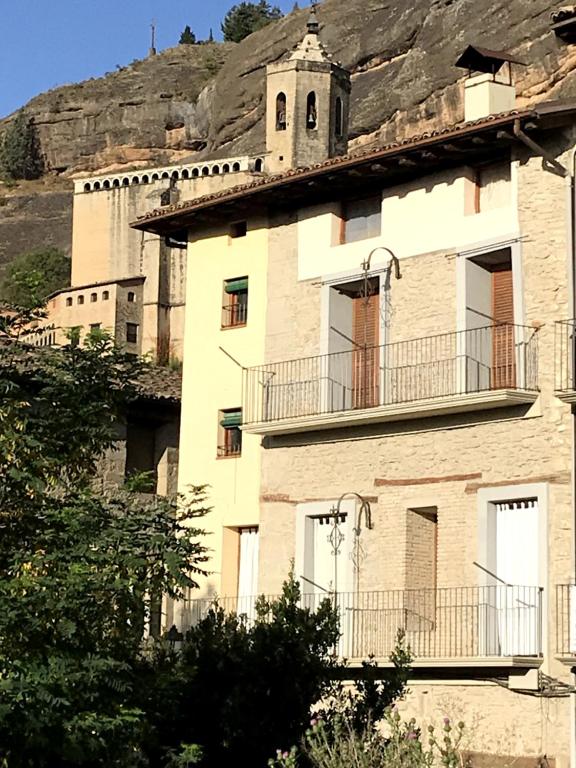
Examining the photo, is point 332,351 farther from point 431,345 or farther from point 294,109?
point 294,109

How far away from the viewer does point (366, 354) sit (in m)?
26.8

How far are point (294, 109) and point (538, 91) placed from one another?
37.0 ft

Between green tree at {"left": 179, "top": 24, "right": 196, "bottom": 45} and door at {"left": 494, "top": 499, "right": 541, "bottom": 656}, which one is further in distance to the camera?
green tree at {"left": 179, "top": 24, "right": 196, "bottom": 45}

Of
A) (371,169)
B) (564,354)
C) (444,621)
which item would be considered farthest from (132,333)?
(564,354)

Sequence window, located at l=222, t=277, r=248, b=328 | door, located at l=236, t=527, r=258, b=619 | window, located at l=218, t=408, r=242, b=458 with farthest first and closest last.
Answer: window, located at l=222, t=277, r=248, b=328 → window, located at l=218, t=408, r=242, b=458 → door, located at l=236, t=527, r=258, b=619

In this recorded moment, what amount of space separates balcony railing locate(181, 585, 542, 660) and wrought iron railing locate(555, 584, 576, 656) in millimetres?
264

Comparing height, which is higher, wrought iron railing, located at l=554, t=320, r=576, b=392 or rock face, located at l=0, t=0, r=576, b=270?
rock face, located at l=0, t=0, r=576, b=270

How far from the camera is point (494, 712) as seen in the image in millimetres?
23484

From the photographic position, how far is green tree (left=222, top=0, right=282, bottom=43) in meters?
131

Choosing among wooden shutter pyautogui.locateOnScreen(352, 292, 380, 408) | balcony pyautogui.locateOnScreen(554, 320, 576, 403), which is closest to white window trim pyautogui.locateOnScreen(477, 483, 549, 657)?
balcony pyautogui.locateOnScreen(554, 320, 576, 403)

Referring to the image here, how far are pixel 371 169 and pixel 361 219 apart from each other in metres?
1.21

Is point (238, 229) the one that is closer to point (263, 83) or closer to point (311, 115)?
point (311, 115)

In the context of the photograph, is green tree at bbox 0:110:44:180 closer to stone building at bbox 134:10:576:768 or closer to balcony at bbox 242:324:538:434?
stone building at bbox 134:10:576:768

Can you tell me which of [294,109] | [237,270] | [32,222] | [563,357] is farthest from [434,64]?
[563,357]
